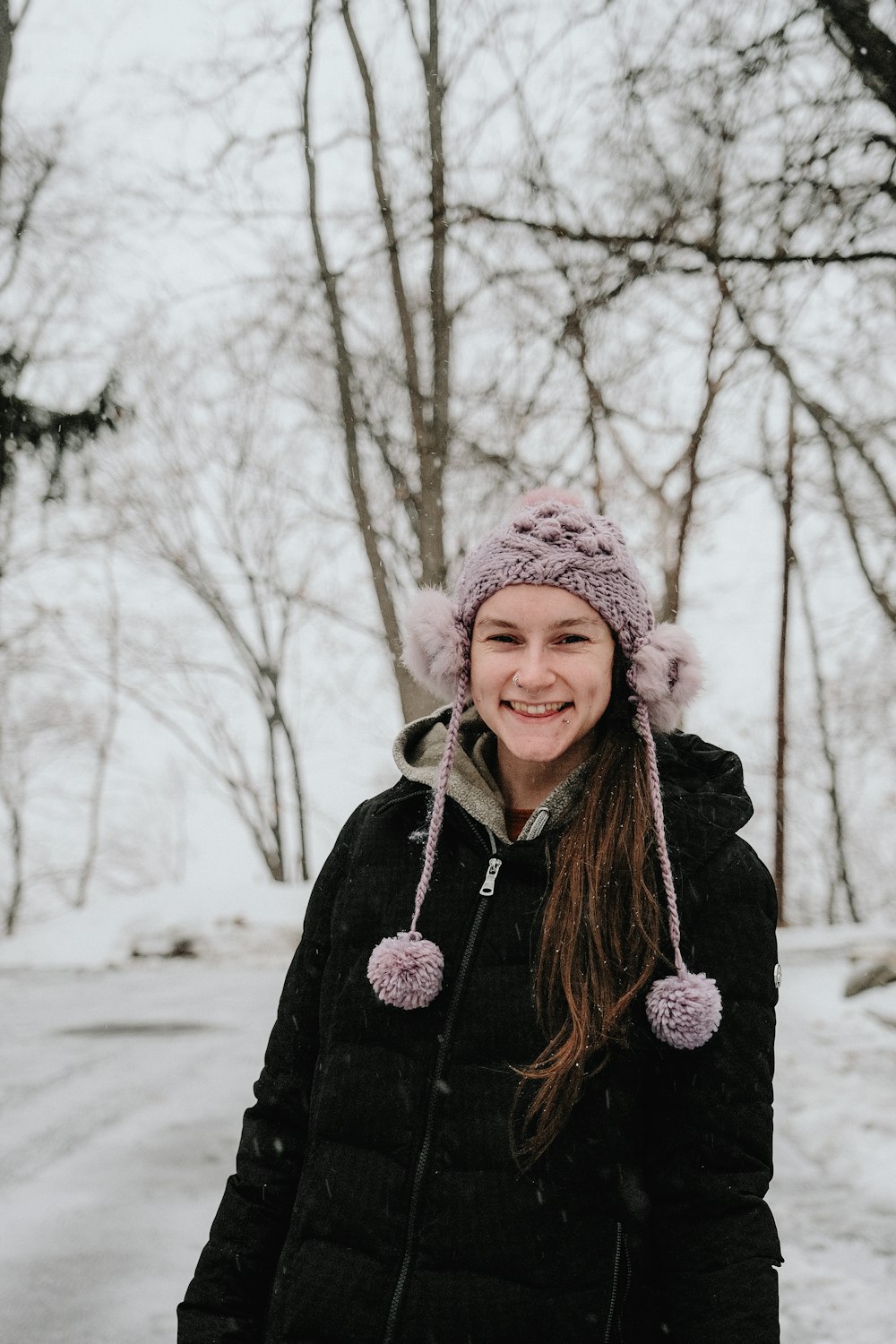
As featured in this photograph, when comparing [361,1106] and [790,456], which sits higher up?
[790,456]

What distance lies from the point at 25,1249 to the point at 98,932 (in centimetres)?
666

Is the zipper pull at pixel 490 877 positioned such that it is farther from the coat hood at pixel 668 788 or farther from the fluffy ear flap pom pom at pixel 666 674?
the fluffy ear flap pom pom at pixel 666 674

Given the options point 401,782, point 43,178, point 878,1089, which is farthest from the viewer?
point 43,178

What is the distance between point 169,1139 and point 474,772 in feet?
11.0

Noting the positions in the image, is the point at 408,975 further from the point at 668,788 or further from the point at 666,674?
the point at 666,674

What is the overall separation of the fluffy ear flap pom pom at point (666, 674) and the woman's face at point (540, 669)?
0.06 m

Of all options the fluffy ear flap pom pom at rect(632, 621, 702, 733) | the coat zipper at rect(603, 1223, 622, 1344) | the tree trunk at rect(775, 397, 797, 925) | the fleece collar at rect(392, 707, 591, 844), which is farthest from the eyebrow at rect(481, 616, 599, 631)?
the tree trunk at rect(775, 397, 797, 925)

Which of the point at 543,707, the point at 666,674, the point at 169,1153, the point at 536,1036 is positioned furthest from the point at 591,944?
the point at 169,1153

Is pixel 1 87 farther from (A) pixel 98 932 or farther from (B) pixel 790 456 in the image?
(B) pixel 790 456

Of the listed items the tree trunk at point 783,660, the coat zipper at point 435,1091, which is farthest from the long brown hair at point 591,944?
the tree trunk at point 783,660

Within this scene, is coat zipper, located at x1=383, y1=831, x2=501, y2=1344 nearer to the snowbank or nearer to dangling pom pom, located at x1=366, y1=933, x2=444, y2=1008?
dangling pom pom, located at x1=366, y1=933, x2=444, y2=1008

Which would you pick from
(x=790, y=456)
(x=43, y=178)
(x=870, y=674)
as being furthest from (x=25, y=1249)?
(x=870, y=674)

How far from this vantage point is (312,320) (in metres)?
8.41

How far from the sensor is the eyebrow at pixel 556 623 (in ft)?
5.39
